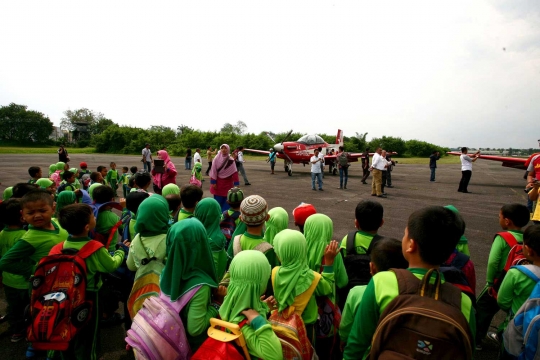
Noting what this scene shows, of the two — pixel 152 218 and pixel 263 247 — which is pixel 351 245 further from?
pixel 152 218

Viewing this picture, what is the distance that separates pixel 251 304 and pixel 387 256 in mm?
909

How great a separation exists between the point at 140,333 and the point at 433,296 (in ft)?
5.11

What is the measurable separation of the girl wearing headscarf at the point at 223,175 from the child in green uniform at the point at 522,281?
16.7 ft

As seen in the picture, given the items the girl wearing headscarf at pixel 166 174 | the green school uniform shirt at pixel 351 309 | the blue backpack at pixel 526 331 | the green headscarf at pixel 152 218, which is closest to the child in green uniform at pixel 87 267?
the green headscarf at pixel 152 218

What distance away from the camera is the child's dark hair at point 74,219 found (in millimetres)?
2361

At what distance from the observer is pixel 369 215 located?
2.61 meters

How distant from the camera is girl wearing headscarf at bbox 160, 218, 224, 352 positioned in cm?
183

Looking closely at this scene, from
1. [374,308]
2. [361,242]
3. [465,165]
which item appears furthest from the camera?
[465,165]

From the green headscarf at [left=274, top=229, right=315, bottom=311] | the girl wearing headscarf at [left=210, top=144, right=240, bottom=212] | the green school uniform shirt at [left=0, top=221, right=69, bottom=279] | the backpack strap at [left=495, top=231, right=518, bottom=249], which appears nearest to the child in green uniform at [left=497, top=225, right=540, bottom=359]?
the backpack strap at [left=495, top=231, right=518, bottom=249]

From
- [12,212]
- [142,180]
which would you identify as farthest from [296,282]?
[142,180]

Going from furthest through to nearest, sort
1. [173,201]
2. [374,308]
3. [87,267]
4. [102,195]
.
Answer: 1. [173,201]
2. [102,195]
3. [87,267]
4. [374,308]

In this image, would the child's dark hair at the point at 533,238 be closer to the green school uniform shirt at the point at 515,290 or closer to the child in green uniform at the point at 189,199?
the green school uniform shirt at the point at 515,290

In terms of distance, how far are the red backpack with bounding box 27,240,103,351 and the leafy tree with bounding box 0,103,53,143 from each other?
80387 millimetres

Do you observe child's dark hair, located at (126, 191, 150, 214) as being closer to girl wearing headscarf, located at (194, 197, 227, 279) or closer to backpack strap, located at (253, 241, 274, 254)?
girl wearing headscarf, located at (194, 197, 227, 279)
